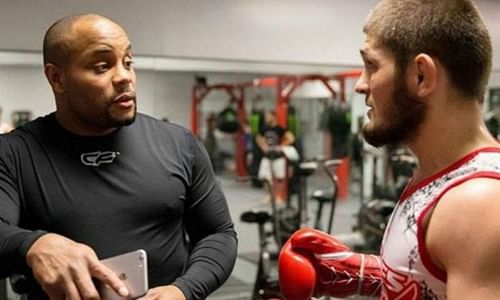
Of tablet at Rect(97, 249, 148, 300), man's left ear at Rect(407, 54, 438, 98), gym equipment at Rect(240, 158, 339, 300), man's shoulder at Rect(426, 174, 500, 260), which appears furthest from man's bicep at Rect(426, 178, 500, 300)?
gym equipment at Rect(240, 158, 339, 300)

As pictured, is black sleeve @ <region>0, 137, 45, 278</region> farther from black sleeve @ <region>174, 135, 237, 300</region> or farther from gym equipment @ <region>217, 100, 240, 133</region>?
gym equipment @ <region>217, 100, 240, 133</region>

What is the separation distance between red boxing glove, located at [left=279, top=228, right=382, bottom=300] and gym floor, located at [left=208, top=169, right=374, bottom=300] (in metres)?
2.83

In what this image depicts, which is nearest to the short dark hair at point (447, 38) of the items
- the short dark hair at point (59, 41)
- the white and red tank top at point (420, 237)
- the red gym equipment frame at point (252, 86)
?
the white and red tank top at point (420, 237)

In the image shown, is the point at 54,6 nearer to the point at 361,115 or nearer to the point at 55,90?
the point at 55,90

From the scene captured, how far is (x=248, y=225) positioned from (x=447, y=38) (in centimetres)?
533

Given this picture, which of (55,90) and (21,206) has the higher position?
(55,90)

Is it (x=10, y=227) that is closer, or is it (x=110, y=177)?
(x=10, y=227)

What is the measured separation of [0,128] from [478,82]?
2499 millimetres

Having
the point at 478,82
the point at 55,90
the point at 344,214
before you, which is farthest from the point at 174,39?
the point at 344,214

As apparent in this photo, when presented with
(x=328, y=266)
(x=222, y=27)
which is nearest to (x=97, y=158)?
(x=328, y=266)

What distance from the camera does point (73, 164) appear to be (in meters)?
1.60

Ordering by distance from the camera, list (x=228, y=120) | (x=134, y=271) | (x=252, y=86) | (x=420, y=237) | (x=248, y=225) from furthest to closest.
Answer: (x=228, y=120), (x=252, y=86), (x=248, y=225), (x=134, y=271), (x=420, y=237)

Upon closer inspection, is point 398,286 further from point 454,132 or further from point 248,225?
point 248,225

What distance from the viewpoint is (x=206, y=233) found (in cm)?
168
